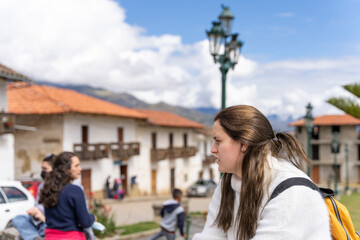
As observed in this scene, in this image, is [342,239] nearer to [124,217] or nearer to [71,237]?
[71,237]

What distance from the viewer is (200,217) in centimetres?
1772

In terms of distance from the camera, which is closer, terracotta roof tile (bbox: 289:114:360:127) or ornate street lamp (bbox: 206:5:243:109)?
ornate street lamp (bbox: 206:5:243:109)

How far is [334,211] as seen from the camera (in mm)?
1642

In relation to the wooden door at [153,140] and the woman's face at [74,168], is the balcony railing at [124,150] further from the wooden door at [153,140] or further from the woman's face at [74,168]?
the woman's face at [74,168]

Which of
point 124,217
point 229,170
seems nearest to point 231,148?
point 229,170

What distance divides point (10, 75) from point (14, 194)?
51.4ft

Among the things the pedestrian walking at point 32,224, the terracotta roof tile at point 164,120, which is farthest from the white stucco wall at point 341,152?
the pedestrian walking at point 32,224

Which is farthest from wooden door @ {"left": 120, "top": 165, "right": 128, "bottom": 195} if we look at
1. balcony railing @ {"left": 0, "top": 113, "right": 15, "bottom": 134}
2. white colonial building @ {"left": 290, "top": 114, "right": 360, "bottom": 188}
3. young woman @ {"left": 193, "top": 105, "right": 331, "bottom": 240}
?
young woman @ {"left": 193, "top": 105, "right": 331, "bottom": 240}

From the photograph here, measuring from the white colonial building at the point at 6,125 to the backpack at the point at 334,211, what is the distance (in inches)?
828

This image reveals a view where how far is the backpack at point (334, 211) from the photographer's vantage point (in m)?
1.52

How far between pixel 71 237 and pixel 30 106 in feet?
82.8

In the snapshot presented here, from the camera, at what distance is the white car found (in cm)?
630

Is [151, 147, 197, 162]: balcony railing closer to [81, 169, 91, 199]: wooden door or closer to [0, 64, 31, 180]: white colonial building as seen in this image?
[81, 169, 91, 199]: wooden door

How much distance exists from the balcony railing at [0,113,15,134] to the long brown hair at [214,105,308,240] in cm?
2127
